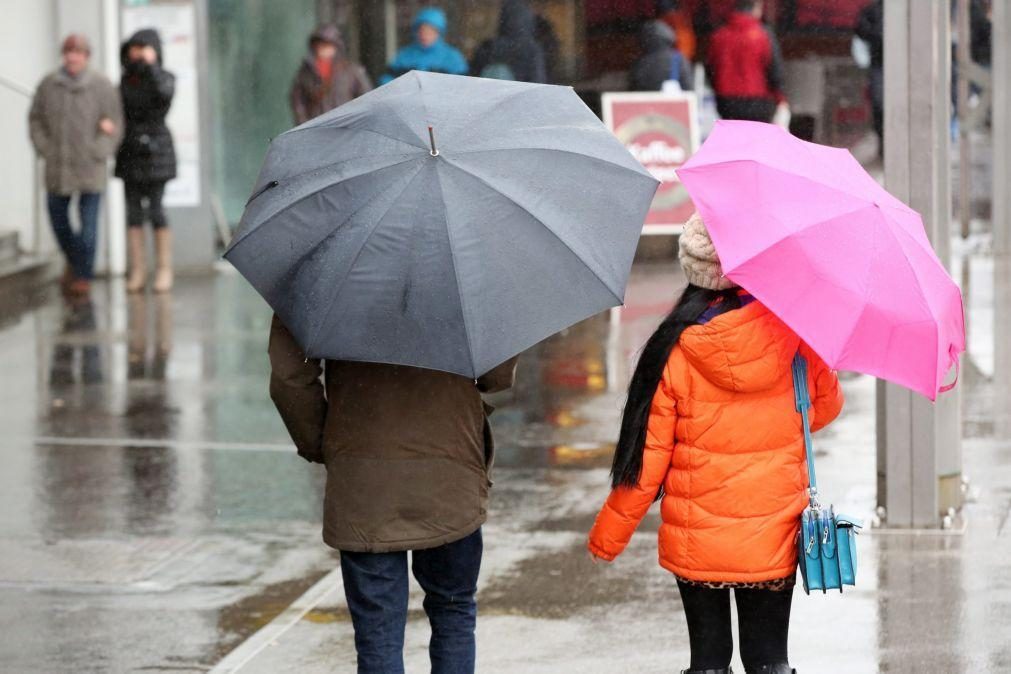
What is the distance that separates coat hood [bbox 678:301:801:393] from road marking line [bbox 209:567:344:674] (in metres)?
1.67

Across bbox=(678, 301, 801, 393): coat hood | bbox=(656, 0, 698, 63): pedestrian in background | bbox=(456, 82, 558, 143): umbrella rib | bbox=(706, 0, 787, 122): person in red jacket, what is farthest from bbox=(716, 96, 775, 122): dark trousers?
bbox=(678, 301, 801, 393): coat hood

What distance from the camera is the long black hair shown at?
13.6 feet

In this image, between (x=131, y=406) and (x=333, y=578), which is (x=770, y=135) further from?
(x=131, y=406)

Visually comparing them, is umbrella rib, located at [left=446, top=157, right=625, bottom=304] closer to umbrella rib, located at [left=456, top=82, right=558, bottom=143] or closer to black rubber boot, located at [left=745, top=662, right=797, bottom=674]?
umbrella rib, located at [left=456, top=82, right=558, bottom=143]

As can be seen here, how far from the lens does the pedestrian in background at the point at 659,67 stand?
1429cm

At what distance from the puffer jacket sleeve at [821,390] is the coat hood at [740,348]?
0.13m

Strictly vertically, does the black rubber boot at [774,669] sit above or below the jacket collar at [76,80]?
below

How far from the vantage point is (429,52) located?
49.5 feet

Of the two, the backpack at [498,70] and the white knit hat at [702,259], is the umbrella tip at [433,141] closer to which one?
the white knit hat at [702,259]

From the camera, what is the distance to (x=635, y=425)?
165 inches

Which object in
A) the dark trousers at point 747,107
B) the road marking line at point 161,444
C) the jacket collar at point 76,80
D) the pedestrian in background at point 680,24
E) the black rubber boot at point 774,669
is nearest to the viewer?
the black rubber boot at point 774,669

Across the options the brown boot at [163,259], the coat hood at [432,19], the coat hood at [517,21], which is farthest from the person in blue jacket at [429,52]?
the brown boot at [163,259]

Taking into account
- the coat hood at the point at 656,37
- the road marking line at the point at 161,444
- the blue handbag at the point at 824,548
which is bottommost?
the road marking line at the point at 161,444

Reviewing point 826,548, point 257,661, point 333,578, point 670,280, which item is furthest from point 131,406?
point 826,548
